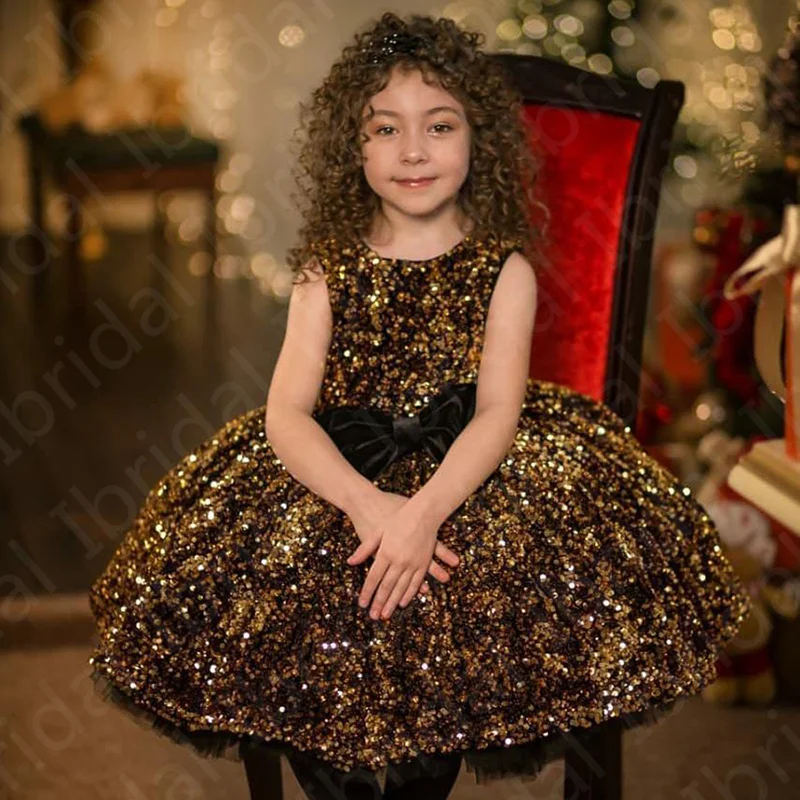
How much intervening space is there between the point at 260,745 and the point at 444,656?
186 millimetres

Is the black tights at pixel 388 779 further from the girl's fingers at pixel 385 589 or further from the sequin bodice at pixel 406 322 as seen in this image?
the sequin bodice at pixel 406 322

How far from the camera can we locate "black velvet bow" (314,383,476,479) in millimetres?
A: 1221

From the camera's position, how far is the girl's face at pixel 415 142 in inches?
47.6

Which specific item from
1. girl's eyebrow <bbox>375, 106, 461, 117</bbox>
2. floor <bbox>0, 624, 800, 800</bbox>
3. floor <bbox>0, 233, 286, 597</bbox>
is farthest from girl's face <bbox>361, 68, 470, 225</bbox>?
floor <bbox>0, 233, 286, 597</bbox>

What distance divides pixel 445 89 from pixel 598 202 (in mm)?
359

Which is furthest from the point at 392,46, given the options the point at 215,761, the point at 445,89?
the point at 215,761

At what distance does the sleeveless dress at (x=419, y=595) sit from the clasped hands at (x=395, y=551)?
0.05 feet

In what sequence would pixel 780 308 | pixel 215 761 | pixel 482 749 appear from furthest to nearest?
1. pixel 215 761
2. pixel 780 308
3. pixel 482 749

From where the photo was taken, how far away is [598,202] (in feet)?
4.94

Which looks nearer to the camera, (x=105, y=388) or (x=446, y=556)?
(x=446, y=556)

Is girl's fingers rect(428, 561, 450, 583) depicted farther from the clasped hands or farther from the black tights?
the black tights

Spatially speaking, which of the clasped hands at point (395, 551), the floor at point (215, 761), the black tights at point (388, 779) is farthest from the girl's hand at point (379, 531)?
the floor at point (215, 761)

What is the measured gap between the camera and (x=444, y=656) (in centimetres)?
107

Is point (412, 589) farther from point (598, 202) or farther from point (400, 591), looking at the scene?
point (598, 202)
